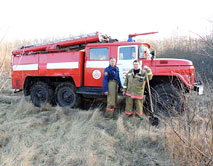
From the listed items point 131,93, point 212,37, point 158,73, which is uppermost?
point 212,37

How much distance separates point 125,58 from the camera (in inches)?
181

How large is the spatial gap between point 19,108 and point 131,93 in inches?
141

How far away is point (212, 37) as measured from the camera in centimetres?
202

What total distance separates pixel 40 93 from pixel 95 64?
2.57 meters

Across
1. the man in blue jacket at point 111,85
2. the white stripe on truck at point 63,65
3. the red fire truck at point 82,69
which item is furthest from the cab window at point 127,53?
the white stripe on truck at point 63,65

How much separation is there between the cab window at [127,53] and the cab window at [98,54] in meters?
0.44

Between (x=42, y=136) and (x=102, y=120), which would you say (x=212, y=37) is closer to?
(x=102, y=120)

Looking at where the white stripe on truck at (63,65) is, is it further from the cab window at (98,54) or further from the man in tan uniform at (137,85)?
the man in tan uniform at (137,85)

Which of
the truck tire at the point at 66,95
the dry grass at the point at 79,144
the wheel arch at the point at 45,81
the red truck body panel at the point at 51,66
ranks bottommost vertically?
the dry grass at the point at 79,144

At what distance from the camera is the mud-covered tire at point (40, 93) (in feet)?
18.5

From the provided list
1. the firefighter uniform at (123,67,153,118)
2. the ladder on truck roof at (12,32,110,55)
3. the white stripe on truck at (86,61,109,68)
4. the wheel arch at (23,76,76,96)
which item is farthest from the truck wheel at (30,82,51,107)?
the firefighter uniform at (123,67,153,118)

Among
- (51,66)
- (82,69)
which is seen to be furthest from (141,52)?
(51,66)

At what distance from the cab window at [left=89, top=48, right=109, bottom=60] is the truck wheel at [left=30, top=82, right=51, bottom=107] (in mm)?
2161

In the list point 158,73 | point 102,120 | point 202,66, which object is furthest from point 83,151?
point 202,66
